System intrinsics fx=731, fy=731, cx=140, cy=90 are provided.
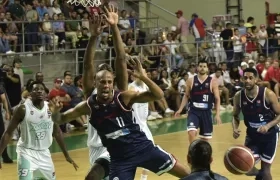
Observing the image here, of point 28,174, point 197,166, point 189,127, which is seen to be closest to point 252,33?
point 189,127

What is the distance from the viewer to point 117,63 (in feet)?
26.3

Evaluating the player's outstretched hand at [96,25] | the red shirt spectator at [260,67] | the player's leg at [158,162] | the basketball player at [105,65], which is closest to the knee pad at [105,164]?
the basketball player at [105,65]

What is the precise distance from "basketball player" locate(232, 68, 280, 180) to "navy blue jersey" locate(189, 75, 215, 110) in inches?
129

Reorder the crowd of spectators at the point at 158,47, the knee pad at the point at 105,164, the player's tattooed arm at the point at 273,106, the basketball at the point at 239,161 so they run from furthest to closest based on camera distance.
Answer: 1. the crowd of spectators at the point at 158,47
2. the player's tattooed arm at the point at 273,106
3. the knee pad at the point at 105,164
4. the basketball at the point at 239,161

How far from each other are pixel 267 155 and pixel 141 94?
3.14 metres

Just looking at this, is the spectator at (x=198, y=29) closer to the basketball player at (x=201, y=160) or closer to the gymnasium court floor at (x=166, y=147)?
the gymnasium court floor at (x=166, y=147)

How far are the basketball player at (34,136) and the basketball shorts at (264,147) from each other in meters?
2.70

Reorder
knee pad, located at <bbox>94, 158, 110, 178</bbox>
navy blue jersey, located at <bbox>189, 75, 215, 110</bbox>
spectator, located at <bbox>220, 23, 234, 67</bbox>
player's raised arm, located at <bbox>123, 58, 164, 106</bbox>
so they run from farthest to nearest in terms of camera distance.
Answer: spectator, located at <bbox>220, 23, 234, 67</bbox> < navy blue jersey, located at <bbox>189, 75, 215, 110</bbox> < knee pad, located at <bbox>94, 158, 110, 178</bbox> < player's raised arm, located at <bbox>123, 58, 164, 106</bbox>

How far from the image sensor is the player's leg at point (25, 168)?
8.78 meters

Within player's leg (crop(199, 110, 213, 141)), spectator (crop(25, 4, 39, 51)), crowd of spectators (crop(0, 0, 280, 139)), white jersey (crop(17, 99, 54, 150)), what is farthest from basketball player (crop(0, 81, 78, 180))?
spectator (crop(25, 4, 39, 51))

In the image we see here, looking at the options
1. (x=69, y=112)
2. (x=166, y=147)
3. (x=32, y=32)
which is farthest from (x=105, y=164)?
(x=32, y=32)

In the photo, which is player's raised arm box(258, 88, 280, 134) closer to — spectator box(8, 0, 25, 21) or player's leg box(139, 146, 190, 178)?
player's leg box(139, 146, 190, 178)

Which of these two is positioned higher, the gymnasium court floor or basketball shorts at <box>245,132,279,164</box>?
basketball shorts at <box>245,132,279,164</box>

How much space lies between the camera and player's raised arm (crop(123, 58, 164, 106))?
23.8 feet
